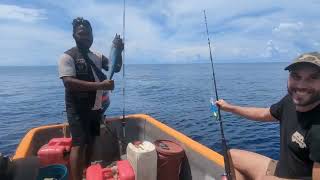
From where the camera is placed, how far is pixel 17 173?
183 centimetres

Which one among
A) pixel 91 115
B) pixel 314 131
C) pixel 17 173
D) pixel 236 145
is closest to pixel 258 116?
pixel 314 131

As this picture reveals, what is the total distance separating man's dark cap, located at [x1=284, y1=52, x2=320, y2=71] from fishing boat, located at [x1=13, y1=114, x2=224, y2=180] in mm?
1749

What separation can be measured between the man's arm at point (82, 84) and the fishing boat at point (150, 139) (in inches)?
48.6

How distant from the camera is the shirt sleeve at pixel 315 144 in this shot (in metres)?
2.80

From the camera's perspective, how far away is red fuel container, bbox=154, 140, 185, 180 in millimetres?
4930

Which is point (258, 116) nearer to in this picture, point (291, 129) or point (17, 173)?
point (291, 129)

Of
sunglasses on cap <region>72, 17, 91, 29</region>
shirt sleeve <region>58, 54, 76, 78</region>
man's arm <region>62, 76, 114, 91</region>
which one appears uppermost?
sunglasses on cap <region>72, 17, 91, 29</region>

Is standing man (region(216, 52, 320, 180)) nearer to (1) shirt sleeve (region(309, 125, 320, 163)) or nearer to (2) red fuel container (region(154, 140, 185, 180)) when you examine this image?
(1) shirt sleeve (region(309, 125, 320, 163))

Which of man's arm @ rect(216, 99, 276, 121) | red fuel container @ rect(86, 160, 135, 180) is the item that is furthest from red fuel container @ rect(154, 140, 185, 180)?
man's arm @ rect(216, 99, 276, 121)

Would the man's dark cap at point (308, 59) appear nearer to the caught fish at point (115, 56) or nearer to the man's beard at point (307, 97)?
the man's beard at point (307, 97)

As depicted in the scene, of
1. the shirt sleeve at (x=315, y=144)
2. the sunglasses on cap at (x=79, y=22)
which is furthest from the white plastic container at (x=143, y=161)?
the shirt sleeve at (x=315, y=144)

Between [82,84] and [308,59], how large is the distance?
3063mm

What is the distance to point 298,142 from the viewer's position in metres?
3.15

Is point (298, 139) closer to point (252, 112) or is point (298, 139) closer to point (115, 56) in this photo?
point (252, 112)
